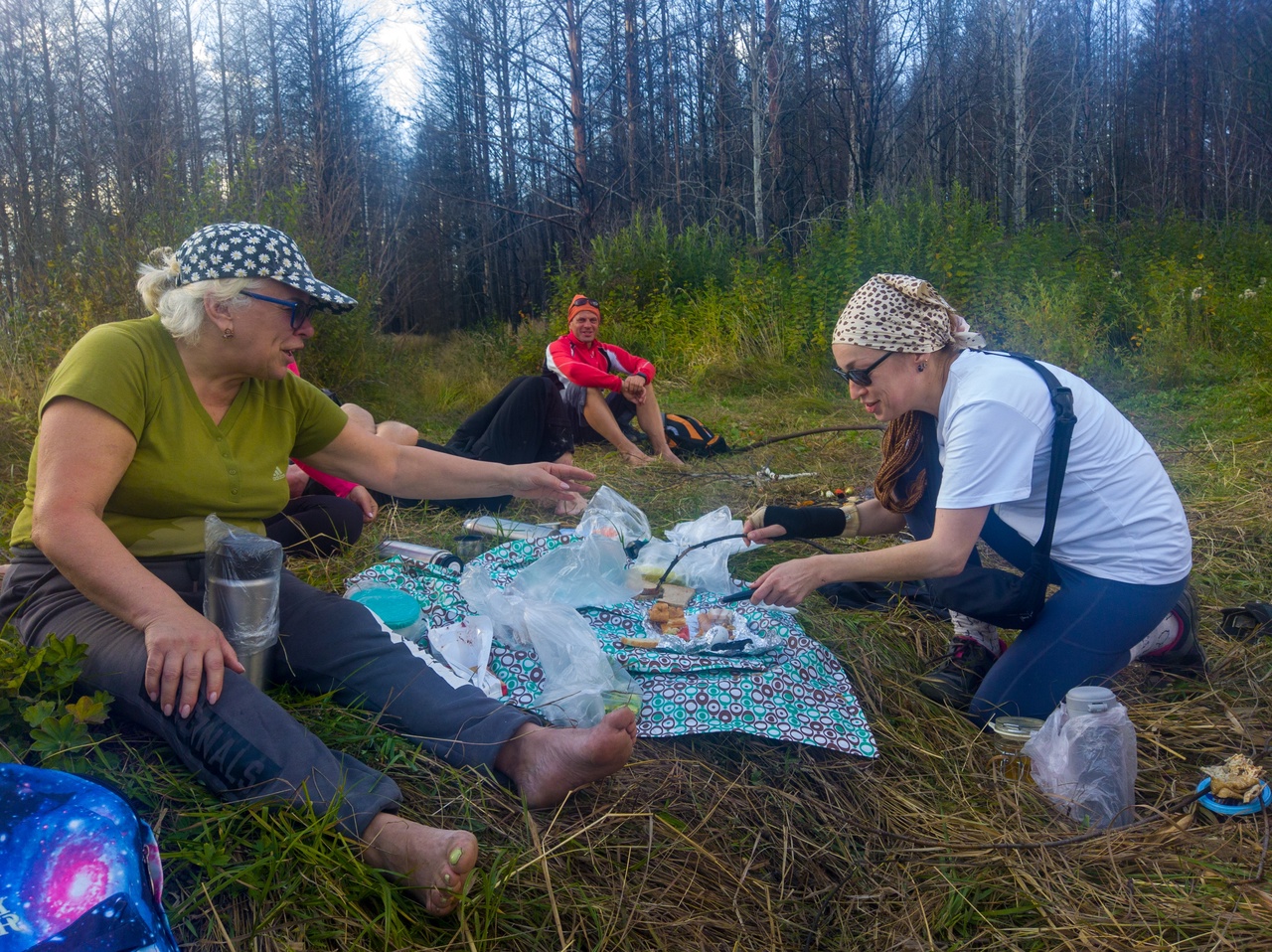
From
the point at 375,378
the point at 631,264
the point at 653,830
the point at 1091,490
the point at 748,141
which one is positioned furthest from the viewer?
the point at 748,141

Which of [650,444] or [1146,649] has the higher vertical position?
[650,444]

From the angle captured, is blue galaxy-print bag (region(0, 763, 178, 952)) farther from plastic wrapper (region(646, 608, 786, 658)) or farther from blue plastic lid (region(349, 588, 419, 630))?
plastic wrapper (region(646, 608, 786, 658))

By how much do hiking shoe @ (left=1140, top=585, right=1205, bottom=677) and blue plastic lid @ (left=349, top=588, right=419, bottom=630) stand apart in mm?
2157

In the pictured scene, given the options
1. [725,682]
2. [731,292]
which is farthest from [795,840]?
[731,292]

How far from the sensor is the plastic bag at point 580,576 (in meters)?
3.06

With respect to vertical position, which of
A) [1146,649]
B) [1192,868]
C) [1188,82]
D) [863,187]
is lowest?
[1192,868]

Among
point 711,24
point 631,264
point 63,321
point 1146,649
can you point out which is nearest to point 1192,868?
point 1146,649

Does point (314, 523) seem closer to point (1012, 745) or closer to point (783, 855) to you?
point (783, 855)

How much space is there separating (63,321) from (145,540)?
568 centimetres

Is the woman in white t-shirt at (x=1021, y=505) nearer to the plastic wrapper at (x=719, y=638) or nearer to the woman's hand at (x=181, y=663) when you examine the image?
the plastic wrapper at (x=719, y=638)

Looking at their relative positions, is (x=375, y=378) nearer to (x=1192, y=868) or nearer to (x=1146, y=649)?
(x=1146, y=649)

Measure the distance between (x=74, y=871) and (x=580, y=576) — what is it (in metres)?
2.00

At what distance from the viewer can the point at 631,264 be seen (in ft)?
39.4

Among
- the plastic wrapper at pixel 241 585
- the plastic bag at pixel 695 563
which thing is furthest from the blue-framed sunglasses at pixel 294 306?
the plastic bag at pixel 695 563
